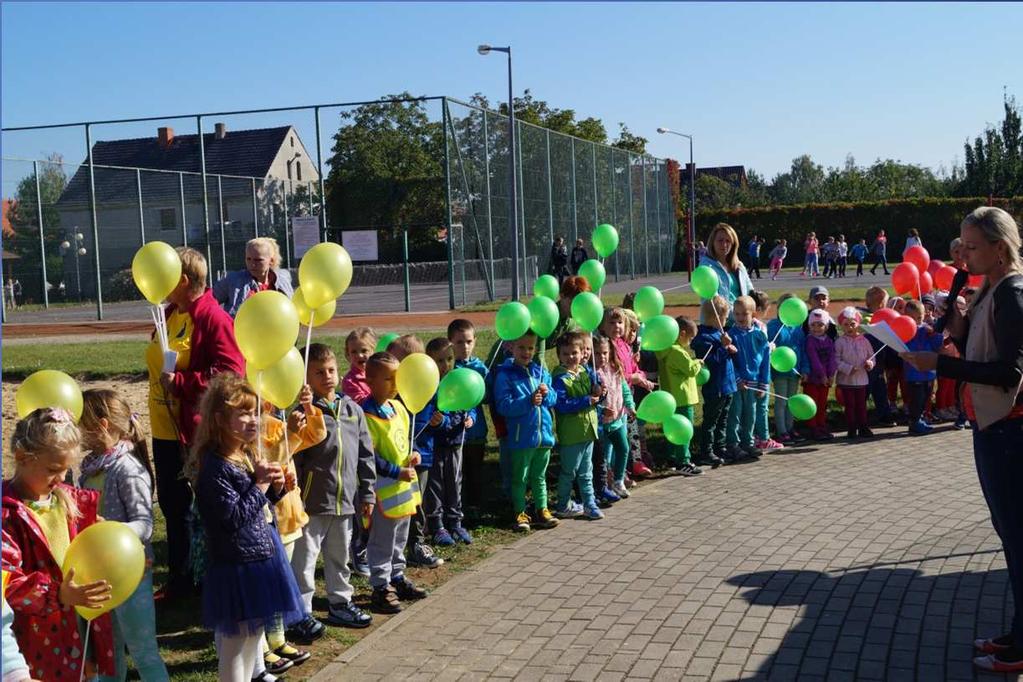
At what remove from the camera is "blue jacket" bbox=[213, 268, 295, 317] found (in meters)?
7.06

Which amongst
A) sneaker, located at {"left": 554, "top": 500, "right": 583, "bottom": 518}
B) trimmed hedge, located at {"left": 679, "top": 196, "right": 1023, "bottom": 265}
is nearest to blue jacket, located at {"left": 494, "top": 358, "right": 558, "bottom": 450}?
sneaker, located at {"left": 554, "top": 500, "right": 583, "bottom": 518}

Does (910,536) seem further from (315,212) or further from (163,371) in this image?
(315,212)

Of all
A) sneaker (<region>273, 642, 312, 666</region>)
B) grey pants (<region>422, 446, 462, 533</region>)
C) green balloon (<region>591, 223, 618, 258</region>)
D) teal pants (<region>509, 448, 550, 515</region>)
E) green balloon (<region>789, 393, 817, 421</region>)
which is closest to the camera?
sneaker (<region>273, 642, 312, 666</region>)

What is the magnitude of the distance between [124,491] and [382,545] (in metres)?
1.83

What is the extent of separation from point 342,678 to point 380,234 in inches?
876

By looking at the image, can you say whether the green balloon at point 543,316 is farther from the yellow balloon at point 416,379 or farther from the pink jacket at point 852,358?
the pink jacket at point 852,358

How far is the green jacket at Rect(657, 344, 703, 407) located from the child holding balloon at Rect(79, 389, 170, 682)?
5585 millimetres

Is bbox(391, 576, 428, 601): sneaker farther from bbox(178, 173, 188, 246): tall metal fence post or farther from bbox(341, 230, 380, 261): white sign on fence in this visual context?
bbox(178, 173, 188, 246): tall metal fence post

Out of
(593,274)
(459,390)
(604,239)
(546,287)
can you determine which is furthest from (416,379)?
(604,239)

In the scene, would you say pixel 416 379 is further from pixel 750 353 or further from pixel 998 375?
pixel 750 353

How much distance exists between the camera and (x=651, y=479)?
30.9 ft

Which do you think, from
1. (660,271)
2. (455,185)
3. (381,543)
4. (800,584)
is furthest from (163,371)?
(660,271)

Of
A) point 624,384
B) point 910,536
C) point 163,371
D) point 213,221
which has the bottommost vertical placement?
point 910,536

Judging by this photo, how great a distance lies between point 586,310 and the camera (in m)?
8.09
